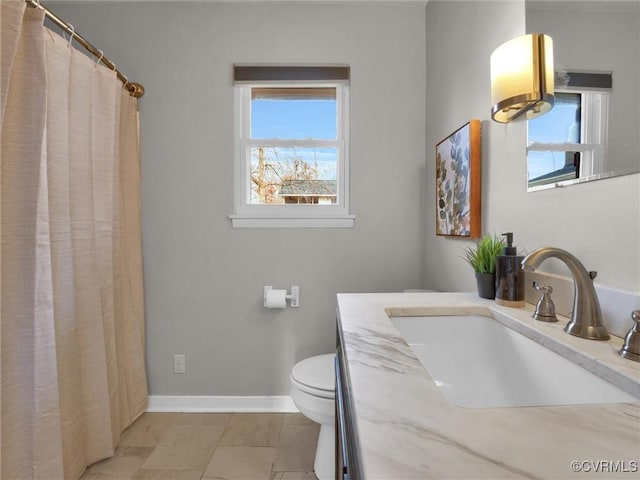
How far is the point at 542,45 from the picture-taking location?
0.85 m

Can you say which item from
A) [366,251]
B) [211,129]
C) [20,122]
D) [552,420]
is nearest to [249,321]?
[366,251]

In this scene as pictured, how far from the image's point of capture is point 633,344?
1.72ft

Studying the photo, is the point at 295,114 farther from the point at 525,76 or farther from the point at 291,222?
the point at 525,76

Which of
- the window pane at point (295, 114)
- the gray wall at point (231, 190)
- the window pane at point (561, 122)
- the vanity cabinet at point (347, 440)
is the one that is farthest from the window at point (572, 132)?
the window pane at point (295, 114)

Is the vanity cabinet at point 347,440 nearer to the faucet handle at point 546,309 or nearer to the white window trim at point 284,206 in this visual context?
the faucet handle at point 546,309

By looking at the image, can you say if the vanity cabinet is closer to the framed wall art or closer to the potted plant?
the potted plant

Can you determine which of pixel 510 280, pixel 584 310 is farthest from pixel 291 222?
pixel 584 310

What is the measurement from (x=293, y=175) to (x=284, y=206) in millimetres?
211

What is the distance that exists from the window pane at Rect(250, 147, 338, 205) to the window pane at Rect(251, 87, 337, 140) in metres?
0.10

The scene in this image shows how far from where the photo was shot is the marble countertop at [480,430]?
1.02ft

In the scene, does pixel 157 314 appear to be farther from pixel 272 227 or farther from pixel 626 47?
pixel 626 47

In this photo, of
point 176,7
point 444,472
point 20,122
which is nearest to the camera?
point 444,472

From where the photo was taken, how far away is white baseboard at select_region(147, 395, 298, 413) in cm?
188

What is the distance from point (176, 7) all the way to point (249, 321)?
193 centimetres
